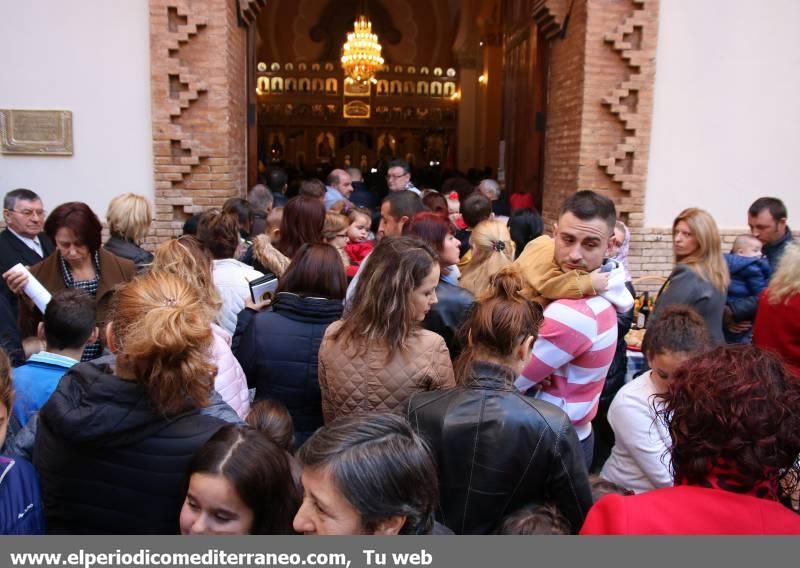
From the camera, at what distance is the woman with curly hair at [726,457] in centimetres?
154

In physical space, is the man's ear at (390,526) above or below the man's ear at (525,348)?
below

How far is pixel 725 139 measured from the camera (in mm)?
8125

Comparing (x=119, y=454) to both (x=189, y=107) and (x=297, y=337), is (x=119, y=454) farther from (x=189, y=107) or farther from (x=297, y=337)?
(x=189, y=107)

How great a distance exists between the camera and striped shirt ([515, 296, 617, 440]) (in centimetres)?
276

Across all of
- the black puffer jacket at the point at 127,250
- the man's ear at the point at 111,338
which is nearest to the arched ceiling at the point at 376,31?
the black puffer jacket at the point at 127,250

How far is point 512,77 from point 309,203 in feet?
24.4

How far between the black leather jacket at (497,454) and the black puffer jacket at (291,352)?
938 millimetres

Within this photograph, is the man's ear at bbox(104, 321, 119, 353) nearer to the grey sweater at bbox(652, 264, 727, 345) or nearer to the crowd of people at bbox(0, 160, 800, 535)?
the crowd of people at bbox(0, 160, 800, 535)

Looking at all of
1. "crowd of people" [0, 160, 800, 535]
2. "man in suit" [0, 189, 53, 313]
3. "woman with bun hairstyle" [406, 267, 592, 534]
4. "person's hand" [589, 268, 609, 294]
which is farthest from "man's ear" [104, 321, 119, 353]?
→ "man in suit" [0, 189, 53, 313]

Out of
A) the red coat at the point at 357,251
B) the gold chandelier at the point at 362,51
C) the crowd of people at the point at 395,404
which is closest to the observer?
the crowd of people at the point at 395,404

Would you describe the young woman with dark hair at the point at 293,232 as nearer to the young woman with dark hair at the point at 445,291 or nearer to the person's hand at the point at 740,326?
the young woman with dark hair at the point at 445,291

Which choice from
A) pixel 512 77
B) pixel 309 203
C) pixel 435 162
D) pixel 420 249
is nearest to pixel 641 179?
pixel 512 77

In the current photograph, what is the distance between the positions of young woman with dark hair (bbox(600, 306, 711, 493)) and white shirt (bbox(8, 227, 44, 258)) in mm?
3949

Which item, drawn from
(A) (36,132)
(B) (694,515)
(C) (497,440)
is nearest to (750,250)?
(C) (497,440)
